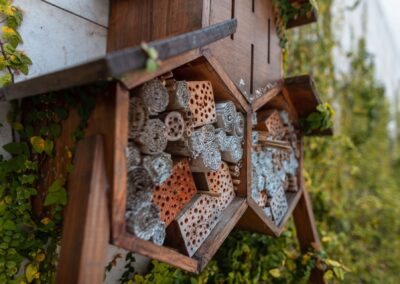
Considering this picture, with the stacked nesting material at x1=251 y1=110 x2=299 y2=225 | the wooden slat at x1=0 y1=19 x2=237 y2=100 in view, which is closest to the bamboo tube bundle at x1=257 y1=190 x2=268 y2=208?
the stacked nesting material at x1=251 y1=110 x2=299 y2=225

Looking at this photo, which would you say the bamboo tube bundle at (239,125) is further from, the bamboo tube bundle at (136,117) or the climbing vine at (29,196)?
the climbing vine at (29,196)

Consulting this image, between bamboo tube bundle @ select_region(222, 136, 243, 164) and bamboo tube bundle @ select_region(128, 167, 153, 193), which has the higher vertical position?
bamboo tube bundle @ select_region(222, 136, 243, 164)

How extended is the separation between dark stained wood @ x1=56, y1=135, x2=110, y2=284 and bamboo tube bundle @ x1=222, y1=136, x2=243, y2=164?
601mm

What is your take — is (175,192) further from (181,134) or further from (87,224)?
(87,224)

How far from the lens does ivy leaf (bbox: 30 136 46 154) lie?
1.11 metres

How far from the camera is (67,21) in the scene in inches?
56.3

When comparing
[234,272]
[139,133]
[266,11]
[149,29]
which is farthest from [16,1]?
[234,272]

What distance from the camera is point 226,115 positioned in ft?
4.41

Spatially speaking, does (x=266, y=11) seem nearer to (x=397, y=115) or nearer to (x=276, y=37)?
(x=276, y=37)

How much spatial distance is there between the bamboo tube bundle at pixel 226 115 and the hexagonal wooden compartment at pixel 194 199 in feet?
0.15

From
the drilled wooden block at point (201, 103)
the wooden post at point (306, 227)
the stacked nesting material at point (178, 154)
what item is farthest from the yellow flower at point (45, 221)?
the wooden post at point (306, 227)

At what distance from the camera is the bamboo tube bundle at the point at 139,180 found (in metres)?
0.99

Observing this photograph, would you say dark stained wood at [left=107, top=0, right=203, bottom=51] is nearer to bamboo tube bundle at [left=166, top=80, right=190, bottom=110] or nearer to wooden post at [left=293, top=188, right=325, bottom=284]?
bamboo tube bundle at [left=166, top=80, right=190, bottom=110]

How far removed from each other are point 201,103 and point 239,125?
247 millimetres
